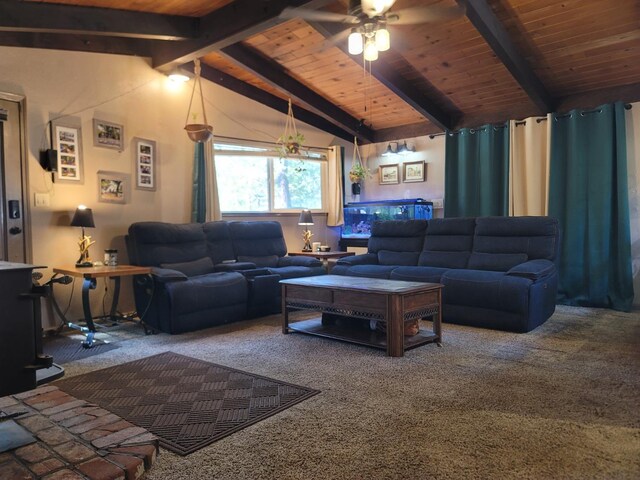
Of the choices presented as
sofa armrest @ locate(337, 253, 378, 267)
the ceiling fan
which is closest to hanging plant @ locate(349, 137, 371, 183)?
sofa armrest @ locate(337, 253, 378, 267)

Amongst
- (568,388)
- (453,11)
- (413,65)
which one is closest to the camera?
(568,388)

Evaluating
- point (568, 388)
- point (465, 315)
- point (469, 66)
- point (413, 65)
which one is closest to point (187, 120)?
point (413, 65)

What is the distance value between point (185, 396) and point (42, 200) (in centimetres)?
258

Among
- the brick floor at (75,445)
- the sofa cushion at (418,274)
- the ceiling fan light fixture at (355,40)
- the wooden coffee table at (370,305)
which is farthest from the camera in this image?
the sofa cushion at (418,274)

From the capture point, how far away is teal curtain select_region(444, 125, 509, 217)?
561cm

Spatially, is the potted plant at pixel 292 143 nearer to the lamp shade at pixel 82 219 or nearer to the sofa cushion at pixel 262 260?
the sofa cushion at pixel 262 260

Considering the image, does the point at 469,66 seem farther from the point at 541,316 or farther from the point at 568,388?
the point at 568,388

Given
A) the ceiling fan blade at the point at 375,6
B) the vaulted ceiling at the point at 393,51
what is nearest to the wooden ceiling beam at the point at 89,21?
the vaulted ceiling at the point at 393,51

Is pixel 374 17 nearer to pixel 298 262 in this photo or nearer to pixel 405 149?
pixel 298 262

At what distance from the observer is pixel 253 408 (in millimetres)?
2287

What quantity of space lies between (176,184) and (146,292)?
152cm

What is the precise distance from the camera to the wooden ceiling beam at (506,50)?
3721 millimetres

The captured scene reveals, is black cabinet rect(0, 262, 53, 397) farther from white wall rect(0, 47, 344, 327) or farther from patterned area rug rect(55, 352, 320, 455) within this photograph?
white wall rect(0, 47, 344, 327)

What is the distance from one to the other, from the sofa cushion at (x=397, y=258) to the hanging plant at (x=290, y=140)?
65.2 inches
